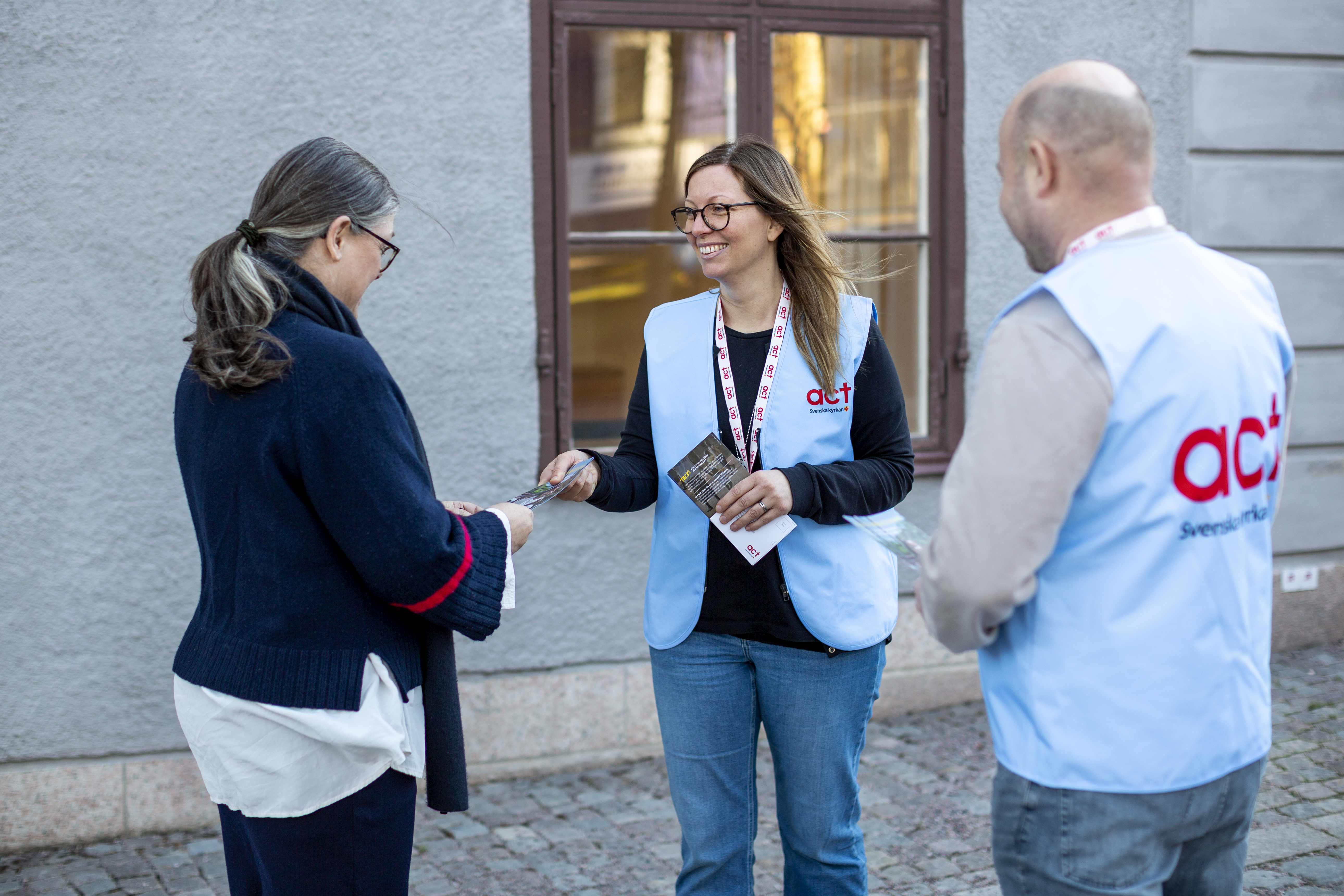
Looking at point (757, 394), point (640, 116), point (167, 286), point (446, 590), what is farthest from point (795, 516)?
point (640, 116)

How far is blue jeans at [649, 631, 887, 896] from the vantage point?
8.35 feet

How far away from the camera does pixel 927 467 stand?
504 centimetres

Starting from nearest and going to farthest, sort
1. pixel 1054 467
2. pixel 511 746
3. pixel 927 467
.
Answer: pixel 1054 467 → pixel 511 746 → pixel 927 467

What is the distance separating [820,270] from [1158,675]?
53.2 inches

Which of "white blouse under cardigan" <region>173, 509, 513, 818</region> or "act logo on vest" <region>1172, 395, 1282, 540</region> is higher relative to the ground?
"act logo on vest" <region>1172, 395, 1282, 540</region>

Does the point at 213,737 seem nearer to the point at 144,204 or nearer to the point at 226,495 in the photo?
the point at 226,495

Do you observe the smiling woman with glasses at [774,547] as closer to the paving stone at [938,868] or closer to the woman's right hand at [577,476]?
the woman's right hand at [577,476]

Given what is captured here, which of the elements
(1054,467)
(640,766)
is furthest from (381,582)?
(640,766)

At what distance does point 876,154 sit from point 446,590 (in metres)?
3.83

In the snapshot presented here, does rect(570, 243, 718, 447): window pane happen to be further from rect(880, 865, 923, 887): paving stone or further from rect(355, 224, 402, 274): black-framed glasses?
rect(355, 224, 402, 274): black-framed glasses

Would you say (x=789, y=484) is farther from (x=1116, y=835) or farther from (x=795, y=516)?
(x=1116, y=835)

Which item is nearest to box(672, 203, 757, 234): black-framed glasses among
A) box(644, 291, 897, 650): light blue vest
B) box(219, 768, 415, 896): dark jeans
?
box(644, 291, 897, 650): light blue vest

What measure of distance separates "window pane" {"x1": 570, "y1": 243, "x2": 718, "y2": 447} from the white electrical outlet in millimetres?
3084

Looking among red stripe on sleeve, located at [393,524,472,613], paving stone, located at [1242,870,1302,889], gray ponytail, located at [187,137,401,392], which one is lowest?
paving stone, located at [1242,870,1302,889]
